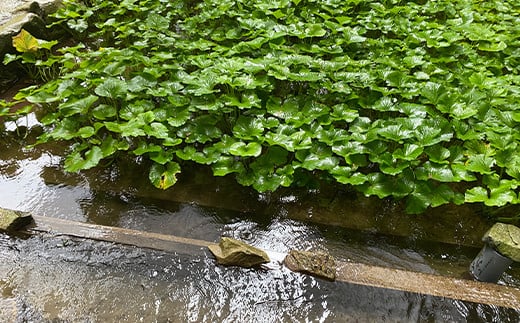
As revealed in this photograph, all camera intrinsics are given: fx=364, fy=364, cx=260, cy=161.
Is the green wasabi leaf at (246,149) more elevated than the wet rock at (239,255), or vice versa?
the green wasabi leaf at (246,149)

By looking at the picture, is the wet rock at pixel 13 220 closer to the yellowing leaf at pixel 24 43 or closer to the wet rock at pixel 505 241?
the yellowing leaf at pixel 24 43

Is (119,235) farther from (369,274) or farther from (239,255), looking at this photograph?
(369,274)

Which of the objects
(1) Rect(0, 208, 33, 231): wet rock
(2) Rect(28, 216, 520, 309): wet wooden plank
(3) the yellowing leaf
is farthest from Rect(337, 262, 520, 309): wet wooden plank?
(3) the yellowing leaf

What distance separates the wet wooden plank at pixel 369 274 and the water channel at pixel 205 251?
46mm

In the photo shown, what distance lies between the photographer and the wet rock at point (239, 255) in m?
2.48

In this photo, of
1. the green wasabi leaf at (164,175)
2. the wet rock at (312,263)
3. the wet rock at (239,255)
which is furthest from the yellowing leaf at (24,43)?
the wet rock at (312,263)

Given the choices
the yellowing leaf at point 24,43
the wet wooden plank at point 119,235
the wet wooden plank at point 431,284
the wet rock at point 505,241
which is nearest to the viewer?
the wet rock at point 505,241

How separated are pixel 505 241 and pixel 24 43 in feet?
16.7

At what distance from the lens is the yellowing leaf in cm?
423

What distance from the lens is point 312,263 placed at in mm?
2480

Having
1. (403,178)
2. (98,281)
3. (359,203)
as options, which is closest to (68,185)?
(98,281)

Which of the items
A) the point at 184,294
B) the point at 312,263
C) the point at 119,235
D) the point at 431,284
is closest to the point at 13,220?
the point at 119,235

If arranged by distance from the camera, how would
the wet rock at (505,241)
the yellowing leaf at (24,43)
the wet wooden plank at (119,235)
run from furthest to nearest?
the yellowing leaf at (24,43)
the wet wooden plank at (119,235)
the wet rock at (505,241)

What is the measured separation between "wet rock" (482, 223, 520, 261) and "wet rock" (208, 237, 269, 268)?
56.8 inches
